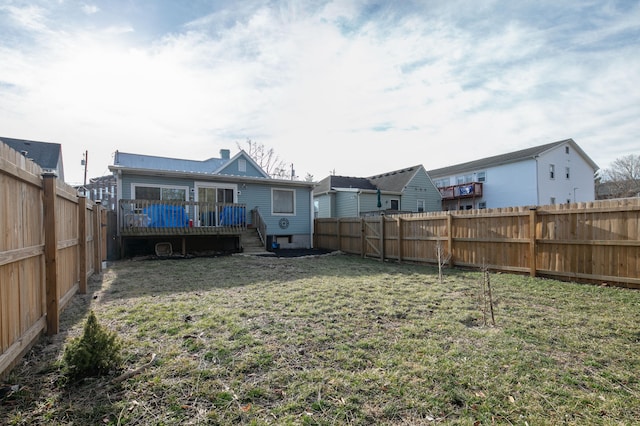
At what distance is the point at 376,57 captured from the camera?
851cm

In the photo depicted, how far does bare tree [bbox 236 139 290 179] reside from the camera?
3475cm

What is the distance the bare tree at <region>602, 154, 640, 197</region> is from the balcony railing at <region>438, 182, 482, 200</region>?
19.8 metres

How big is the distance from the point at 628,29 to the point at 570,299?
7.43 m

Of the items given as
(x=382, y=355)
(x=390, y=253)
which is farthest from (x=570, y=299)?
(x=390, y=253)

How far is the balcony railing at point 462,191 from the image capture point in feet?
80.8

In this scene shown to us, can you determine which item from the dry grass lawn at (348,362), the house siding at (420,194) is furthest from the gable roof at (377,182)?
the dry grass lawn at (348,362)

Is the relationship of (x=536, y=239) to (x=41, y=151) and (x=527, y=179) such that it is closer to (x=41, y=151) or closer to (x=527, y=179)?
(x=527, y=179)

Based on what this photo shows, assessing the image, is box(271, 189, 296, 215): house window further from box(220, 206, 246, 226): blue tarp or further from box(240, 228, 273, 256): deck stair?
box(220, 206, 246, 226): blue tarp

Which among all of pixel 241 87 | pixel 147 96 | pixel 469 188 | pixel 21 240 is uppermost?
pixel 241 87

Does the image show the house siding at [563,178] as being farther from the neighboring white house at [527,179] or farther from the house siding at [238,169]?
the house siding at [238,169]

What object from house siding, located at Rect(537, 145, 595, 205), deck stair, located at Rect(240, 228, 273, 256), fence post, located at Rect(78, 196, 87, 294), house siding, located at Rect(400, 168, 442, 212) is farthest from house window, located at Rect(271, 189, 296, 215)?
house siding, located at Rect(537, 145, 595, 205)

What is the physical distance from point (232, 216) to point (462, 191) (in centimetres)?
1996

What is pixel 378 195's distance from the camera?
20000 millimetres

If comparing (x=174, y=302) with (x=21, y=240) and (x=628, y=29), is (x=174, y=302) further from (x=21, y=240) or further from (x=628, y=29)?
(x=628, y=29)
